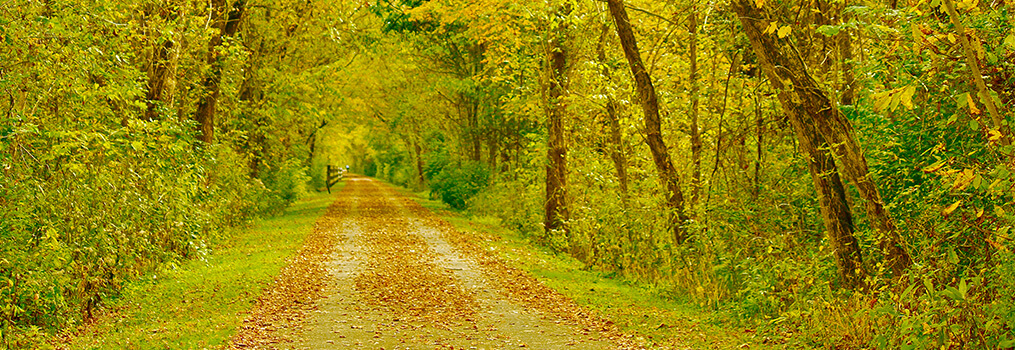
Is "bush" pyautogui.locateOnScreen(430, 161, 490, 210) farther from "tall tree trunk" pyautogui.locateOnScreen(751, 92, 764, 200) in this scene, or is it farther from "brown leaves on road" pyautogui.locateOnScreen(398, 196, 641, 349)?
"tall tree trunk" pyautogui.locateOnScreen(751, 92, 764, 200)

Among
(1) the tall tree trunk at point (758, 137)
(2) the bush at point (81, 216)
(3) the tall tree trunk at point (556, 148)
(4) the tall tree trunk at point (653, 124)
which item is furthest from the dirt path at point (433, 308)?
(3) the tall tree trunk at point (556, 148)

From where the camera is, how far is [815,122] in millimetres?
8180

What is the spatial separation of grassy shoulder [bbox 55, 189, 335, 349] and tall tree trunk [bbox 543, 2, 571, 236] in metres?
6.14

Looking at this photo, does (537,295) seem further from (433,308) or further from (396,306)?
(396,306)

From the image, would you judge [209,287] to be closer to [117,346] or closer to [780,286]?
[117,346]

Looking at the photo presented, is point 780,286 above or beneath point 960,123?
beneath

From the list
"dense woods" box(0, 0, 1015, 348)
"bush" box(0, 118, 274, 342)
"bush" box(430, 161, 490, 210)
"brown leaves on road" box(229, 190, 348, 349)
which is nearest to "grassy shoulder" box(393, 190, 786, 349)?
"dense woods" box(0, 0, 1015, 348)

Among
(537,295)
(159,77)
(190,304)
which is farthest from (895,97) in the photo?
(159,77)

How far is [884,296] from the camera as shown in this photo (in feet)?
23.8

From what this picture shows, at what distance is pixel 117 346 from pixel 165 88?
677cm

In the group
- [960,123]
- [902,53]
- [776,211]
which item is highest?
[902,53]

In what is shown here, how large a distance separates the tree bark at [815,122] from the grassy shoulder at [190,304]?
245 inches

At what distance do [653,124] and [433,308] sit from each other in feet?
13.9

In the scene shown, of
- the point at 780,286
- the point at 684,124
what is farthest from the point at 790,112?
→ the point at 684,124
